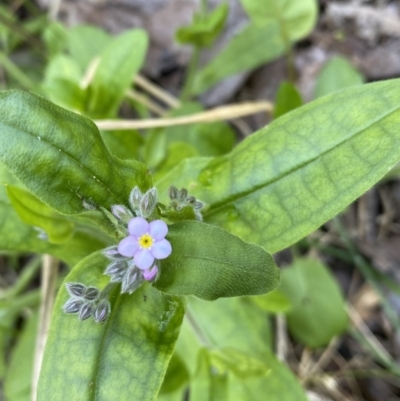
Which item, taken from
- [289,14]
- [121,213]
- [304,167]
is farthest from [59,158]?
[289,14]

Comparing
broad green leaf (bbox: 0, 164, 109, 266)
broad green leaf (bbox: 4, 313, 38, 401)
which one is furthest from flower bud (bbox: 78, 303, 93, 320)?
broad green leaf (bbox: 4, 313, 38, 401)

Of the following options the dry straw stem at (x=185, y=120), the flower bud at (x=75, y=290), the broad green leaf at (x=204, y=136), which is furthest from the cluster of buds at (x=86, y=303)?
the broad green leaf at (x=204, y=136)

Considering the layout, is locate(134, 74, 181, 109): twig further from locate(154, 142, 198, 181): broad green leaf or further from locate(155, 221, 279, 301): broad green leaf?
locate(155, 221, 279, 301): broad green leaf

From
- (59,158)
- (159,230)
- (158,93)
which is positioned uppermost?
(59,158)

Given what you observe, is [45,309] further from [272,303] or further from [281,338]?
[281,338]

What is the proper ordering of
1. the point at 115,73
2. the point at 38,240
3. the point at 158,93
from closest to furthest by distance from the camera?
the point at 38,240
the point at 115,73
the point at 158,93

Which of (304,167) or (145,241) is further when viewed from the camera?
(304,167)

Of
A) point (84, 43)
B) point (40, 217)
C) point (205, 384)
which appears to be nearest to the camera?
point (40, 217)
